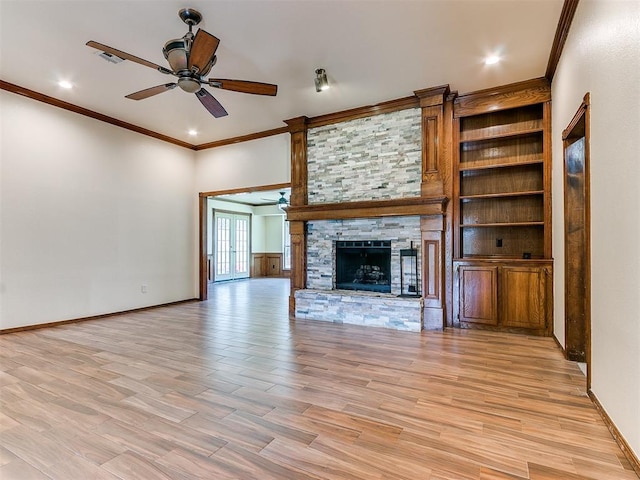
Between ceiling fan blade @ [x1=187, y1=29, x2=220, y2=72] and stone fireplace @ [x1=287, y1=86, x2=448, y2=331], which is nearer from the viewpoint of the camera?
ceiling fan blade @ [x1=187, y1=29, x2=220, y2=72]

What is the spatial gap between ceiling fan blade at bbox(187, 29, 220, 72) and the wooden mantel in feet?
8.50

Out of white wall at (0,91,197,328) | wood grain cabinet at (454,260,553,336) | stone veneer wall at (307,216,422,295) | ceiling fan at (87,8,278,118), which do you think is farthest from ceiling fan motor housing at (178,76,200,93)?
wood grain cabinet at (454,260,553,336)

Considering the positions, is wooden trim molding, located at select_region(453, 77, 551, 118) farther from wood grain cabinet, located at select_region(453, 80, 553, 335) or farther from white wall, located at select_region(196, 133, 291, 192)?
white wall, located at select_region(196, 133, 291, 192)

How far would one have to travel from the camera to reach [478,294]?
171 inches

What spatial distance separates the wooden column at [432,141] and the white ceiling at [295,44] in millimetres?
224

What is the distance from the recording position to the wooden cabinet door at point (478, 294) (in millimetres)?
4253

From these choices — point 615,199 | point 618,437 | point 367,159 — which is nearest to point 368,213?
point 367,159

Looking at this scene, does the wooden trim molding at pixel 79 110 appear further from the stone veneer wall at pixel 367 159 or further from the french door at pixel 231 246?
the french door at pixel 231 246

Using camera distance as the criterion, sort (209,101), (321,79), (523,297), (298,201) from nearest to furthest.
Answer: (209,101) → (321,79) → (523,297) → (298,201)

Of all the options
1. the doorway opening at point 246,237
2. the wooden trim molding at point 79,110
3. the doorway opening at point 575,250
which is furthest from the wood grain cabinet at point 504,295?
the doorway opening at point 246,237

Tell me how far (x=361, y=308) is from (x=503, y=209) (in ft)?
7.73

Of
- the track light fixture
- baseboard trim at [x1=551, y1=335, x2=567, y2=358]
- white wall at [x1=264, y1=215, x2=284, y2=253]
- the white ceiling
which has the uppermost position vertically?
the white ceiling

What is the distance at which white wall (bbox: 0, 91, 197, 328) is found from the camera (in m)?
4.29

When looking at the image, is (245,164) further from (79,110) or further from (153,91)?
(153,91)
